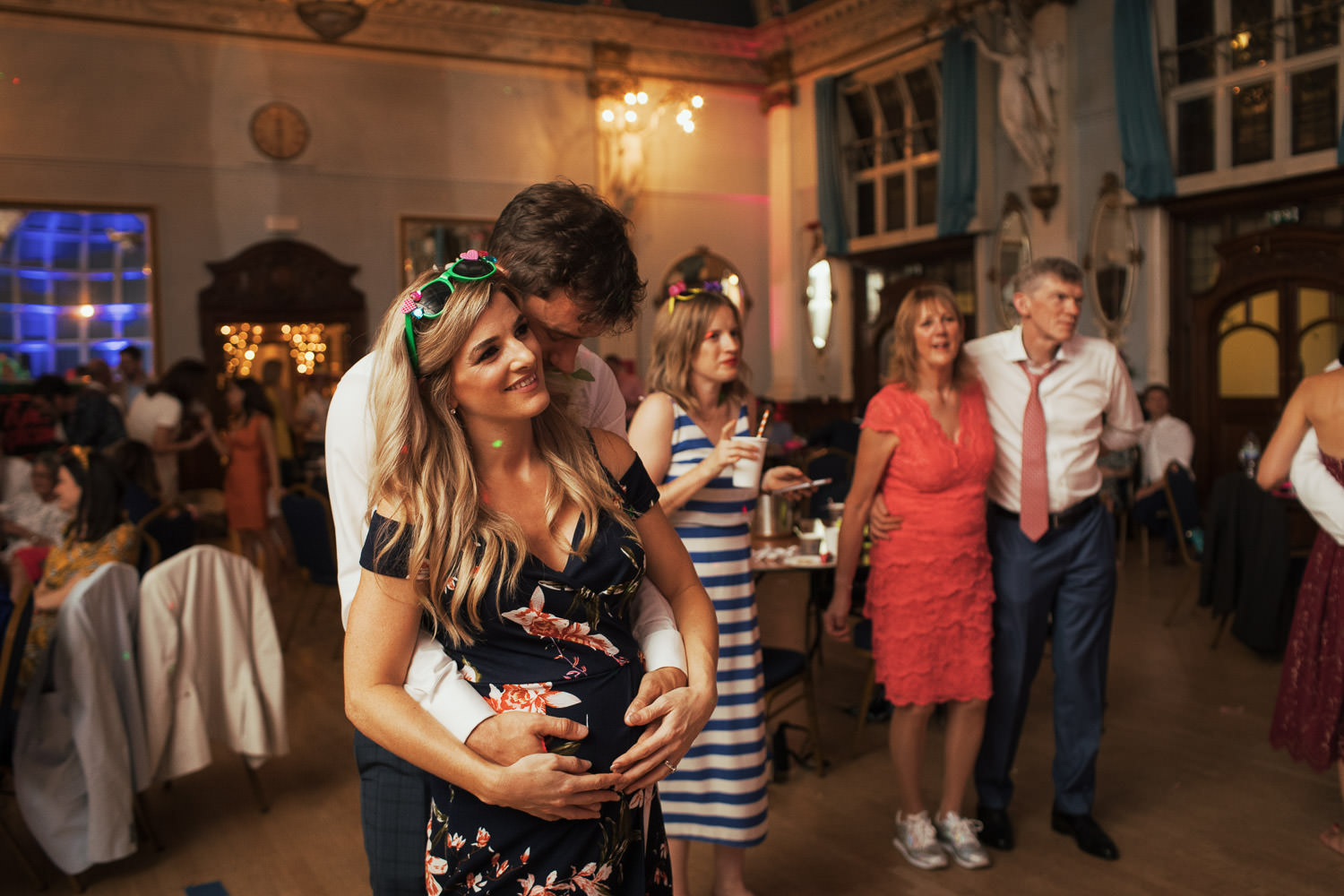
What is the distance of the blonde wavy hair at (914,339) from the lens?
2.98m

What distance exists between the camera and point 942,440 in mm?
2947

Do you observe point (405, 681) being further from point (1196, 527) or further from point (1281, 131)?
point (1281, 131)

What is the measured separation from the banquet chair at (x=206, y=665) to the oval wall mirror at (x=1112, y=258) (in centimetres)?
785

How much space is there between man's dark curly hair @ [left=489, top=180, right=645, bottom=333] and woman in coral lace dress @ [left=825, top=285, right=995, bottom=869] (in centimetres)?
151

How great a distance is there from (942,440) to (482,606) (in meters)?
1.92

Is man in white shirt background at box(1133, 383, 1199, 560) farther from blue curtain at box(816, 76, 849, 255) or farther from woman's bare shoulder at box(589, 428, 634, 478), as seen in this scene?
woman's bare shoulder at box(589, 428, 634, 478)

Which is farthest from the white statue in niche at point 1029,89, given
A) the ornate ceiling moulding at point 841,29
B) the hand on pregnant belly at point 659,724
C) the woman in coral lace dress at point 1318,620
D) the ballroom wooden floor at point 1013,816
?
the hand on pregnant belly at point 659,724

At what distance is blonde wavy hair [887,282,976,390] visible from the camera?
2.98m

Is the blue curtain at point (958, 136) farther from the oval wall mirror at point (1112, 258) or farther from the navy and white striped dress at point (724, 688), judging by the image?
the navy and white striped dress at point (724, 688)

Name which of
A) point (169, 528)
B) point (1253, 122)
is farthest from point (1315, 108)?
point (169, 528)

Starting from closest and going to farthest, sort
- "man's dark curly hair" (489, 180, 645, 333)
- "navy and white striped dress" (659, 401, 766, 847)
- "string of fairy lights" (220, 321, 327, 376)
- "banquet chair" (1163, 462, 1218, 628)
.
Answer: "man's dark curly hair" (489, 180, 645, 333)
"navy and white striped dress" (659, 401, 766, 847)
"banquet chair" (1163, 462, 1218, 628)
"string of fairy lights" (220, 321, 327, 376)

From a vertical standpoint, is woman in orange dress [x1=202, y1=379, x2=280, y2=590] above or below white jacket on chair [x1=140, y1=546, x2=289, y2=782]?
above

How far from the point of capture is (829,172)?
1201 centimetres

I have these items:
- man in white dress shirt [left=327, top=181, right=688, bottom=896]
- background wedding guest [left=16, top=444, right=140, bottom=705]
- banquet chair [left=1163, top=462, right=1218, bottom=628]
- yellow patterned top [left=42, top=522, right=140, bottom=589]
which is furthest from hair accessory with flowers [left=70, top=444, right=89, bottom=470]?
banquet chair [left=1163, top=462, right=1218, bottom=628]
